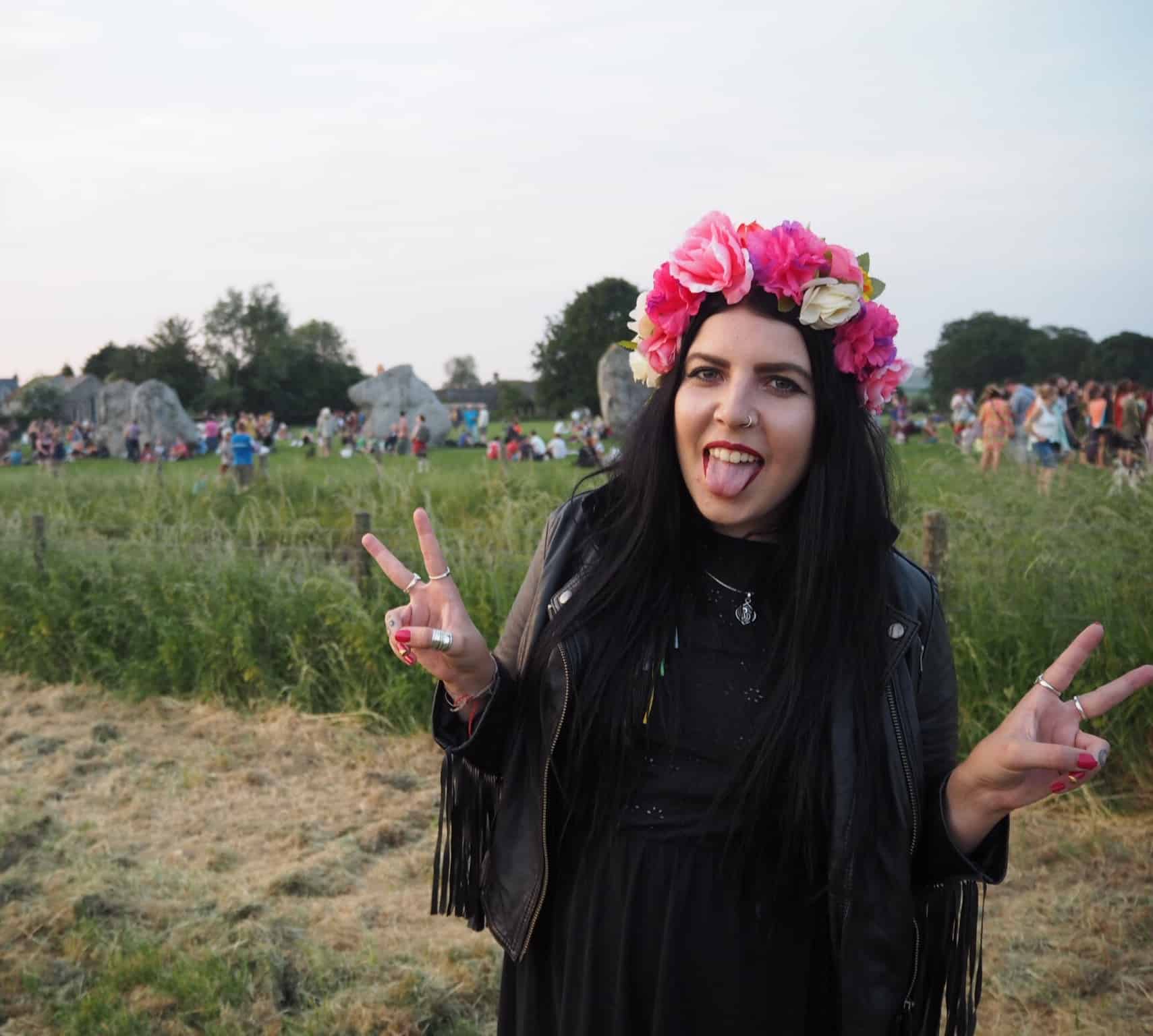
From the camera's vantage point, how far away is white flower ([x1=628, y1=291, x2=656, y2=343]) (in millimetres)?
1952

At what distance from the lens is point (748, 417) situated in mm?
1761

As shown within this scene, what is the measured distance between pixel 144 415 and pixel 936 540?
84.6ft

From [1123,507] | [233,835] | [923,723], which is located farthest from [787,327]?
[1123,507]

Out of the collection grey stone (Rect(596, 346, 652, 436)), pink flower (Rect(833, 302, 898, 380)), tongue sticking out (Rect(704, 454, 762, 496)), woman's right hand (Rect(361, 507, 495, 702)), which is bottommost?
woman's right hand (Rect(361, 507, 495, 702))

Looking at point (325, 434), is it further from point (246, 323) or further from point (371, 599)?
point (246, 323)

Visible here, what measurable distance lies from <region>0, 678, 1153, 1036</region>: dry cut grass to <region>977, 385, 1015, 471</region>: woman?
7.59 m

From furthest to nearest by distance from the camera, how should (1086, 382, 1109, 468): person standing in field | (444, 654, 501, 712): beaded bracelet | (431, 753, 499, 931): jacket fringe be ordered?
(1086, 382, 1109, 468): person standing in field, (431, 753, 499, 931): jacket fringe, (444, 654, 501, 712): beaded bracelet

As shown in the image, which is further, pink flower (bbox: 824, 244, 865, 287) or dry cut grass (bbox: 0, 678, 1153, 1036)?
dry cut grass (bbox: 0, 678, 1153, 1036)

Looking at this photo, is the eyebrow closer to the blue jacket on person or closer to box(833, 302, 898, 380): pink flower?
box(833, 302, 898, 380): pink flower

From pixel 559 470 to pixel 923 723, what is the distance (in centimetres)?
1158

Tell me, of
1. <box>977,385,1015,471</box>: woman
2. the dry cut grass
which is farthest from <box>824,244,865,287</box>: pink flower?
<box>977,385,1015,471</box>: woman

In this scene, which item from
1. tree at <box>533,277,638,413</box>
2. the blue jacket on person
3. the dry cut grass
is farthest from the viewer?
tree at <box>533,277,638,413</box>

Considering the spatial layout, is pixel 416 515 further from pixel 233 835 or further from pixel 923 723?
pixel 233 835

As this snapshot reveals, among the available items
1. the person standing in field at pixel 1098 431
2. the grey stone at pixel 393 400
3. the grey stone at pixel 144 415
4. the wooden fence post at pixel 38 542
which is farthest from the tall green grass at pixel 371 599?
the grey stone at pixel 144 415
